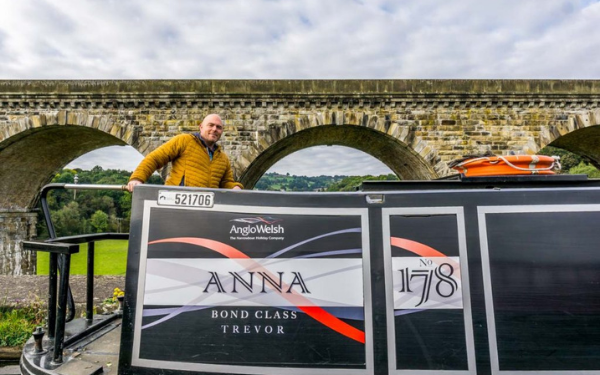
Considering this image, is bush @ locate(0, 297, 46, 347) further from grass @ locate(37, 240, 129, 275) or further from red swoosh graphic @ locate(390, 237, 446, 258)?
grass @ locate(37, 240, 129, 275)

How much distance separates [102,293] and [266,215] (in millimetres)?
3657

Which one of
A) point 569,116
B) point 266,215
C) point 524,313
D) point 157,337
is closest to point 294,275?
point 266,215

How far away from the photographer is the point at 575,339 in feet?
4.88

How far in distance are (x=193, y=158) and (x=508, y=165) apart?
7.14 ft

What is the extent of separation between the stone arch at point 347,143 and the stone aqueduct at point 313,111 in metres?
0.06

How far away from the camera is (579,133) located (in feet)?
33.1

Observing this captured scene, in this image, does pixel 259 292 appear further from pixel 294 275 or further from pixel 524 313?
pixel 524 313

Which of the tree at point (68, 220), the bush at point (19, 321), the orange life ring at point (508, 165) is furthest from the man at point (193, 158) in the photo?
the tree at point (68, 220)

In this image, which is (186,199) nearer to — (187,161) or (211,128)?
(187,161)

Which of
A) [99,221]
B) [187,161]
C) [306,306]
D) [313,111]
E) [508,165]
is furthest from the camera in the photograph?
[99,221]

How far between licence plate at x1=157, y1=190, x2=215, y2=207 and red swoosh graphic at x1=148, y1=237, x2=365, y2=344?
171 millimetres

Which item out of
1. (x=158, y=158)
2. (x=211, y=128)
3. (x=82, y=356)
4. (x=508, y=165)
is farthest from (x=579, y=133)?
(x=82, y=356)

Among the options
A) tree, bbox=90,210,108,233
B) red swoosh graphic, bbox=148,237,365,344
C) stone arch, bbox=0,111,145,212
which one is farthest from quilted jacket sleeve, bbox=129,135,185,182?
tree, bbox=90,210,108,233

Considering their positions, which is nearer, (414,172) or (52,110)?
(52,110)
